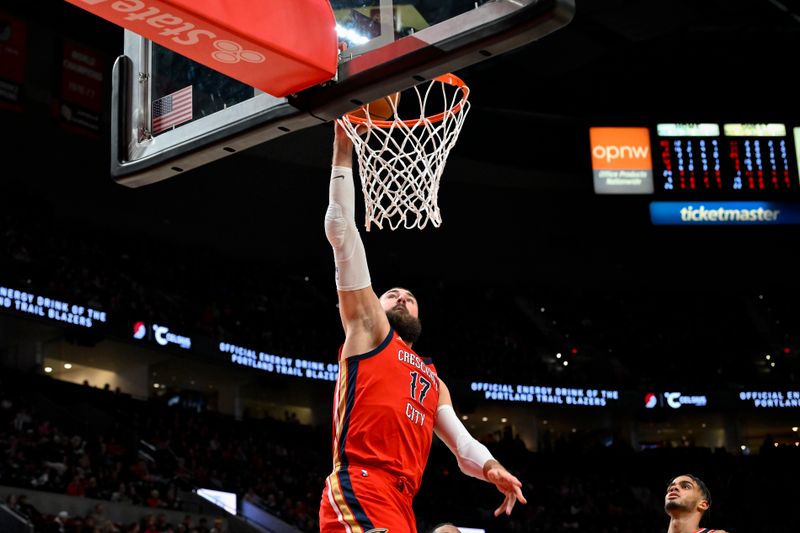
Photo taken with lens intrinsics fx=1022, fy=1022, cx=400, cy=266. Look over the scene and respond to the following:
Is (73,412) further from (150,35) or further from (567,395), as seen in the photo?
(150,35)

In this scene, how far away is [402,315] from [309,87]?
1.04 m

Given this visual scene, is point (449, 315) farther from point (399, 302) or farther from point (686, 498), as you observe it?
point (399, 302)

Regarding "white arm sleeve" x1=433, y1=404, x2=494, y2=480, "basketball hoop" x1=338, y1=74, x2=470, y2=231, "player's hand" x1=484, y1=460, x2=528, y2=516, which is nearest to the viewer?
"player's hand" x1=484, y1=460, x2=528, y2=516

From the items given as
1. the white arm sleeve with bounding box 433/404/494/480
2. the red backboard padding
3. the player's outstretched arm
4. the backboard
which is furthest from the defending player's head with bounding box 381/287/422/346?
the red backboard padding

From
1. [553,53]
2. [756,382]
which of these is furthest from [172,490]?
[756,382]

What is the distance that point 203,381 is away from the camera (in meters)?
24.6

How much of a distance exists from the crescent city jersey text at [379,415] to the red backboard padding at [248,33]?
1130 mm

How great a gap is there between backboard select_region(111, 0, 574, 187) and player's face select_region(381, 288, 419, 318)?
825mm

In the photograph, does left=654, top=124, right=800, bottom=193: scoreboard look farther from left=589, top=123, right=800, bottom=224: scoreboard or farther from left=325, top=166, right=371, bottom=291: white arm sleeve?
left=325, top=166, right=371, bottom=291: white arm sleeve

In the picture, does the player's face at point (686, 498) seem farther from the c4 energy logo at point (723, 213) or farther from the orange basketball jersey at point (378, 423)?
the c4 energy logo at point (723, 213)

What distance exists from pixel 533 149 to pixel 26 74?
11.4 meters

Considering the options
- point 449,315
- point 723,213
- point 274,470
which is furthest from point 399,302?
point 449,315

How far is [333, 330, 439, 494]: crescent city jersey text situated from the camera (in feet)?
13.2

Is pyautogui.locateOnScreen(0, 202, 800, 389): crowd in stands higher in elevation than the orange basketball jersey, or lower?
higher
